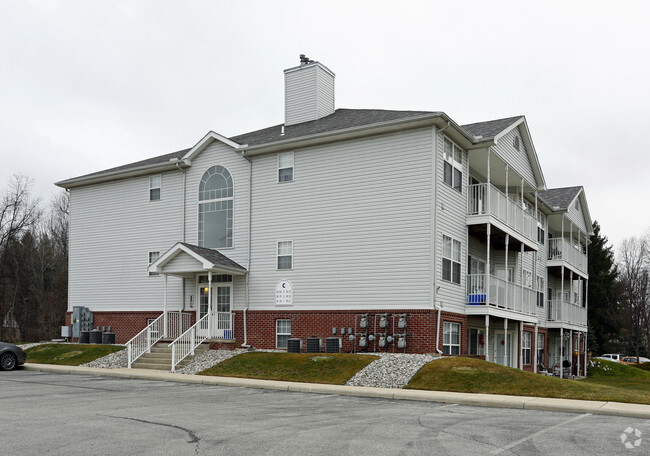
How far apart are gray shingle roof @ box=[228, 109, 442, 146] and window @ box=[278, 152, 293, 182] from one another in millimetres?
693

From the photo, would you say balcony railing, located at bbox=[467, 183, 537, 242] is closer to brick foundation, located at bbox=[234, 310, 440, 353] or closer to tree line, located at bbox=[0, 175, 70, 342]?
brick foundation, located at bbox=[234, 310, 440, 353]

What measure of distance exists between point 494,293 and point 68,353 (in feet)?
54.1

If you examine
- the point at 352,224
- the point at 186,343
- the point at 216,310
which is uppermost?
the point at 352,224

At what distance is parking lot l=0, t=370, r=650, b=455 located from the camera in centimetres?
882

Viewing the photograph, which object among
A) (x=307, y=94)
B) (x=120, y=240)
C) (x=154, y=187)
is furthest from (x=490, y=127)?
(x=120, y=240)

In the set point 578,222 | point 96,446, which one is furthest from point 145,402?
point 578,222

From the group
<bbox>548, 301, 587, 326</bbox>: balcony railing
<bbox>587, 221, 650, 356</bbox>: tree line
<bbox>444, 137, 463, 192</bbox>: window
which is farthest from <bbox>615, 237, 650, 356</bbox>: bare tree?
<bbox>444, 137, 463, 192</bbox>: window

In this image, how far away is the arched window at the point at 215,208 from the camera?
86.2 ft

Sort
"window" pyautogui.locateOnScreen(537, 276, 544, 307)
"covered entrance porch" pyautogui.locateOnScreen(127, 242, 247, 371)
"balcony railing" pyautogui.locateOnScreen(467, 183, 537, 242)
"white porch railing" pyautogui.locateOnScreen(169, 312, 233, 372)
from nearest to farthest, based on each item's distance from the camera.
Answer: "white porch railing" pyautogui.locateOnScreen(169, 312, 233, 372) → "covered entrance porch" pyautogui.locateOnScreen(127, 242, 247, 371) → "balcony railing" pyautogui.locateOnScreen(467, 183, 537, 242) → "window" pyautogui.locateOnScreen(537, 276, 544, 307)

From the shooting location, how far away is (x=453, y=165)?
23.5 meters

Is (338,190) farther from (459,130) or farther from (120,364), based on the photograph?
(120,364)

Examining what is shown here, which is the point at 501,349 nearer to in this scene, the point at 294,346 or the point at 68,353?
the point at 294,346

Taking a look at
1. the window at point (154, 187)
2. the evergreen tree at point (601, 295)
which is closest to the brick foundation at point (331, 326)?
the window at point (154, 187)

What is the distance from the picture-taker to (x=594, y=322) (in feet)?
201
